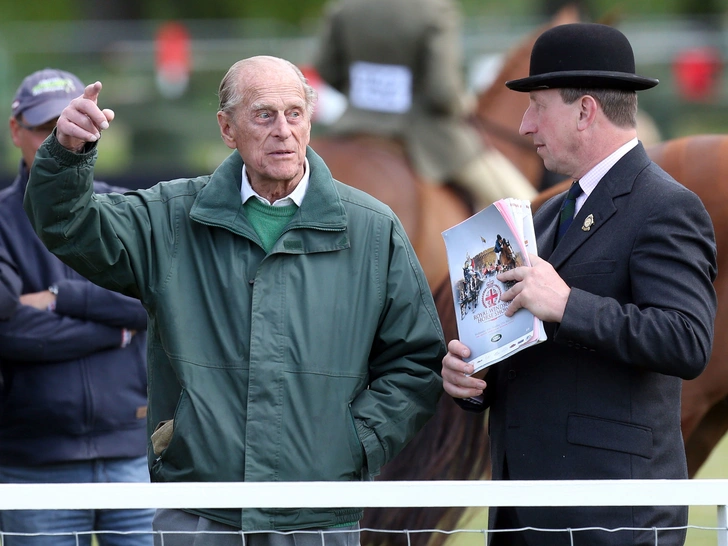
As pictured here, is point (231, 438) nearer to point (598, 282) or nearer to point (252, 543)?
point (252, 543)

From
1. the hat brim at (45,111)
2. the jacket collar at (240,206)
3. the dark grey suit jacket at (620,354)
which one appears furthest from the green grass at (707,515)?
the hat brim at (45,111)

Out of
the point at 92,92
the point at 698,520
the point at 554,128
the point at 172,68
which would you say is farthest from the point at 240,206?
the point at 172,68

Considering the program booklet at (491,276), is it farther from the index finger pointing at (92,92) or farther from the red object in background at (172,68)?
the red object in background at (172,68)

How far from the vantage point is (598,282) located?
7.74 ft

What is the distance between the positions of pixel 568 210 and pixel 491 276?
305mm

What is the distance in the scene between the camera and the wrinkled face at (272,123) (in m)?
2.54

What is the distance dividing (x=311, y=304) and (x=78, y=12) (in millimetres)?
21135

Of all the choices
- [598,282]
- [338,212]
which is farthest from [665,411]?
[338,212]

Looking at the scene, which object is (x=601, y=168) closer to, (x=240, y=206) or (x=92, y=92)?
(x=240, y=206)

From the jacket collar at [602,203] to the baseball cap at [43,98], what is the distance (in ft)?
5.90

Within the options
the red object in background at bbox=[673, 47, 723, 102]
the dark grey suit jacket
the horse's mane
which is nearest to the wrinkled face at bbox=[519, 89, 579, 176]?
the dark grey suit jacket

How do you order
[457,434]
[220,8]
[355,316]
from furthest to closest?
[220,8] < [457,434] < [355,316]

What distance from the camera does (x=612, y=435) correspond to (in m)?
2.32

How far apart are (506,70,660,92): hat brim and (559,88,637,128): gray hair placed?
0.01 meters
